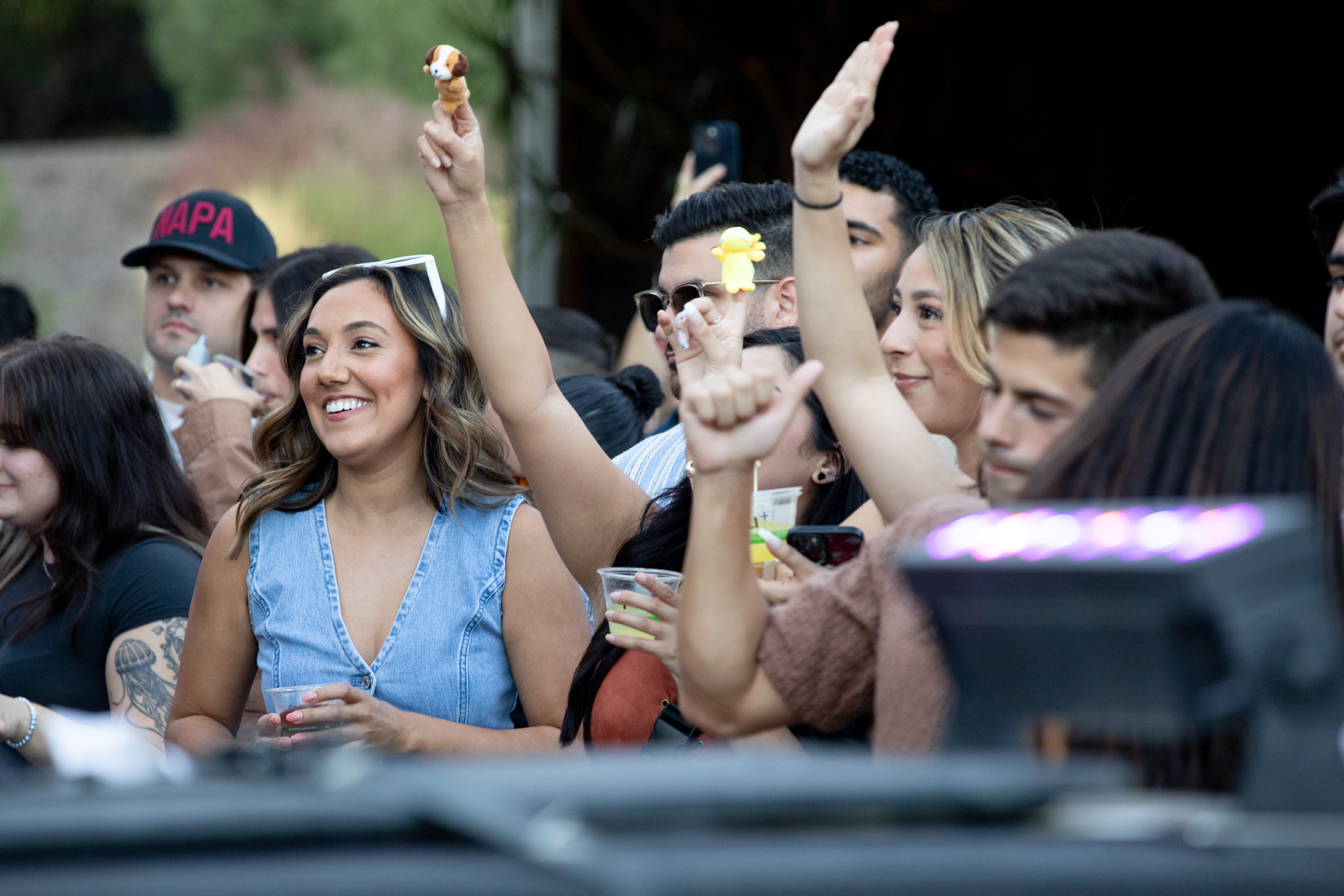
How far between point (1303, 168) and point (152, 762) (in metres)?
5.99

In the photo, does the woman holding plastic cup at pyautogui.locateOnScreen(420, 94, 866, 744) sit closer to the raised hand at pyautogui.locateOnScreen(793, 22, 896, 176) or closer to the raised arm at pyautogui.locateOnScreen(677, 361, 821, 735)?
the raised hand at pyautogui.locateOnScreen(793, 22, 896, 176)

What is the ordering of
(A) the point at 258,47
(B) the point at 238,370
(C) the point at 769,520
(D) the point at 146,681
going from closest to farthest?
(C) the point at 769,520 → (D) the point at 146,681 → (B) the point at 238,370 → (A) the point at 258,47

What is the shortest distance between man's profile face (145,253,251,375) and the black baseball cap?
58 millimetres

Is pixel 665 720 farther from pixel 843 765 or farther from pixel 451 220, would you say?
pixel 843 765

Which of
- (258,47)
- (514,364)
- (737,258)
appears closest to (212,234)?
(514,364)

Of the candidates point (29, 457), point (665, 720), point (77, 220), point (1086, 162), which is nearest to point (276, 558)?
point (29, 457)

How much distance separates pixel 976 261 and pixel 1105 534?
161cm

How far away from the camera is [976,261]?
2.56 meters

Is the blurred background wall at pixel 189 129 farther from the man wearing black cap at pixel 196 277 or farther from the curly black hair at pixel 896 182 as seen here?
the curly black hair at pixel 896 182

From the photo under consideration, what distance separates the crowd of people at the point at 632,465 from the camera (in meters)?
1.60

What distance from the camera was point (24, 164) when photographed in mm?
17438

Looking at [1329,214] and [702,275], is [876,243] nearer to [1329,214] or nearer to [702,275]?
[702,275]

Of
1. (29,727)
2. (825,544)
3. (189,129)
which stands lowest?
(29,727)

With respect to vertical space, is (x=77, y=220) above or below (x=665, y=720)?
above
